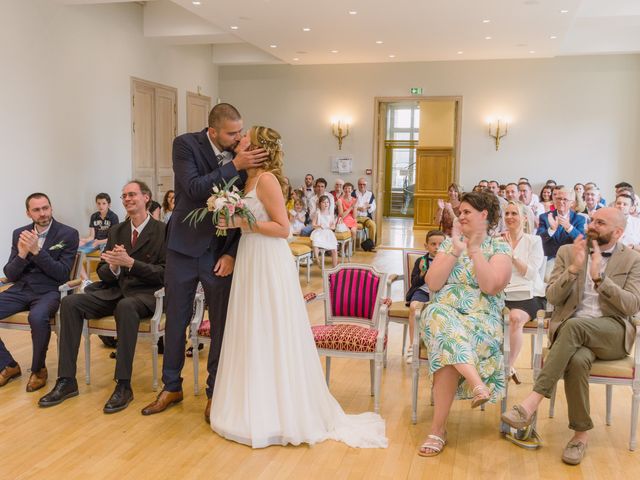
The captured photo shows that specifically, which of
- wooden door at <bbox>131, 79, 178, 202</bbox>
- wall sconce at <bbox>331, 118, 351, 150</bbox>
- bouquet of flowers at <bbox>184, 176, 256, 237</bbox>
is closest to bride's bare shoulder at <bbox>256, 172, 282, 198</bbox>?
bouquet of flowers at <bbox>184, 176, 256, 237</bbox>

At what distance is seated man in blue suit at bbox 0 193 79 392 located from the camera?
440 cm

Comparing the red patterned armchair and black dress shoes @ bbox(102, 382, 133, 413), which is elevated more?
the red patterned armchair

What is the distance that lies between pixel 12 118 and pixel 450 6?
226 inches

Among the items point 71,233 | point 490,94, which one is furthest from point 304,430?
point 490,94

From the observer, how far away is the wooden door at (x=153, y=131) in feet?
35.9

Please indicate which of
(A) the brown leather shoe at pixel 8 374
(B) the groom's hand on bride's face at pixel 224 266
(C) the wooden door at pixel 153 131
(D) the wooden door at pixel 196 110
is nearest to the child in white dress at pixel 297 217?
(C) the wooden door at pixel 153 131

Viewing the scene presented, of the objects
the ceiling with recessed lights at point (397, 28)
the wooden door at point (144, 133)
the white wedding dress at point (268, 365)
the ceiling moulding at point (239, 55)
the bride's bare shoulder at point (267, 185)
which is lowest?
the white wedding dress at point (268, 365)

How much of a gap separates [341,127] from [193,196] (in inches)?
411

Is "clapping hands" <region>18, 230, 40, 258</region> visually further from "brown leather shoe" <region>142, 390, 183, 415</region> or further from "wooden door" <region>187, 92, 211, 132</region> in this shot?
"wooden door" <region>187, 92, 211, 132</region>

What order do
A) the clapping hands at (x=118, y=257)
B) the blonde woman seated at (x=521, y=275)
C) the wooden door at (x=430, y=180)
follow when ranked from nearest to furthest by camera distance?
the clapping hands at (x=118, y=257) → the blonde woman seated at (x=521, y=275) → the wooden door at (x=430, y=180)

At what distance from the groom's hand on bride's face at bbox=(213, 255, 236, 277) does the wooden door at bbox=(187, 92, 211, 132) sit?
30.1 ft

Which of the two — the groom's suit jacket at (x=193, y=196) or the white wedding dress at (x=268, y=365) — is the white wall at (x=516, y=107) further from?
the white wedding dress at (x=268, y=365)

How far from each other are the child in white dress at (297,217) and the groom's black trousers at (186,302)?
21.6ft

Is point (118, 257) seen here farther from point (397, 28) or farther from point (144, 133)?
point (144, 133)
